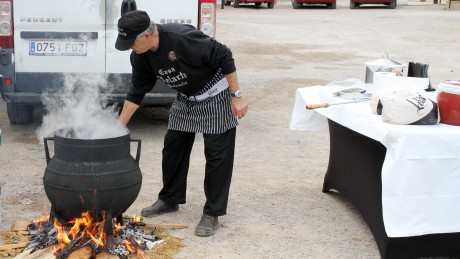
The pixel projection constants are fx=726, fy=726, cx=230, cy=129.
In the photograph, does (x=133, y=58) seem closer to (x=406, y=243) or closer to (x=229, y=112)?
(x=229, y=112)

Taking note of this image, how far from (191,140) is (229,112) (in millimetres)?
444

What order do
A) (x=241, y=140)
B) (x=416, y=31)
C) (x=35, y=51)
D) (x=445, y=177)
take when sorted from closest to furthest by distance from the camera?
(x=445, y=177)
(x=35, y=51)
(x=241, y=140)
(x=416, y=31)

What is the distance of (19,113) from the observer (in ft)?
27.5

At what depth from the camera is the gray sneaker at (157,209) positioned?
535cm

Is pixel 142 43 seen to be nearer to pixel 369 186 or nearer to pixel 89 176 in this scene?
pixel 89 176

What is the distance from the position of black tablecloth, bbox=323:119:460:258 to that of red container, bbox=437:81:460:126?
17.2 inches

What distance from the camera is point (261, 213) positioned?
554 centimetres

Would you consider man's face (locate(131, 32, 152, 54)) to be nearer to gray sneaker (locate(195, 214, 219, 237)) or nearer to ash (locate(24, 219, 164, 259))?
ash (locate(24, 219, 164, 259))

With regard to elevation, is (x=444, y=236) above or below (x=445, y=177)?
below

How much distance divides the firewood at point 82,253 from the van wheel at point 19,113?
4.33m

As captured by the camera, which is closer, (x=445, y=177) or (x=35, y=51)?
(x=445, y=177)

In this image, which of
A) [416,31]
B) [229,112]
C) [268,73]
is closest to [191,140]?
[229,112]

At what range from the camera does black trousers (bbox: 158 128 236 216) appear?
4.98m

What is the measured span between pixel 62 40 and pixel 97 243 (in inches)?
138
